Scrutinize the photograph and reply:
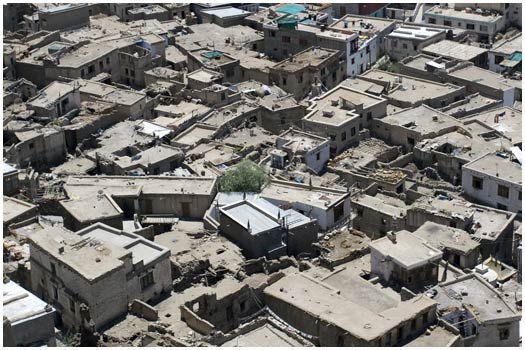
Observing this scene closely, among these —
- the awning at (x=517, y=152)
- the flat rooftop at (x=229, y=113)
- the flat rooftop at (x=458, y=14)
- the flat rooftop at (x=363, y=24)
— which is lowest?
the awning at (x=517, y=152)

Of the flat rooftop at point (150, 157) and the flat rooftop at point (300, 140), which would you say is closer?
the flat rooftop at point (150, 157)

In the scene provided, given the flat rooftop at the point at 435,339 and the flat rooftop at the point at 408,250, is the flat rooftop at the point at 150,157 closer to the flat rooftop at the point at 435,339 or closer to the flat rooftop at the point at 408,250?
the flat rooftop at the point at 408,250

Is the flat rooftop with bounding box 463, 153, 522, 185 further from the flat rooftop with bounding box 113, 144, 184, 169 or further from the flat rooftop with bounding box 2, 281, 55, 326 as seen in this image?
the flat rooftop with bounding box 2, 281, 55, 326

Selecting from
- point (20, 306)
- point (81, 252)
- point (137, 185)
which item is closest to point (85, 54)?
point (137, 185)

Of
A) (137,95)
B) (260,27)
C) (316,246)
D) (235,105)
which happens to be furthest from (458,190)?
(260,27)

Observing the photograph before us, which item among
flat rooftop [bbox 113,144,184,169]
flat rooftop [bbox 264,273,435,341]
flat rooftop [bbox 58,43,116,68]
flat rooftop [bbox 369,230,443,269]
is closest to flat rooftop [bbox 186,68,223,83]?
flat rooftop [bbox 58,43,116,68]

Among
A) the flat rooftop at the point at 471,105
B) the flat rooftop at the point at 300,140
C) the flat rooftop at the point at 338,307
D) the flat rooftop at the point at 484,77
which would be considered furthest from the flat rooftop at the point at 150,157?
the flat rooftop at the point at 484,77

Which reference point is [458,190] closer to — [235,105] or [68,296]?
[235,105]
